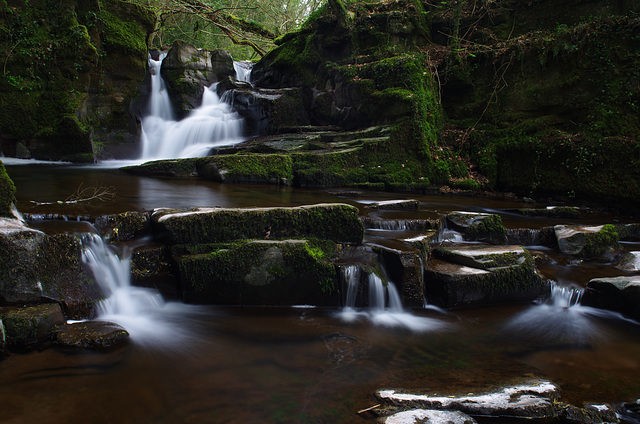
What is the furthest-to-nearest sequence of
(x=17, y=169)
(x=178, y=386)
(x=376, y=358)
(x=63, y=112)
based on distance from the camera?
(x=63, y=112) < (x=17, y=169) < (x=376, y=358) < (x=178, y=386)

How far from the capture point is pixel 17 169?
8742 mm

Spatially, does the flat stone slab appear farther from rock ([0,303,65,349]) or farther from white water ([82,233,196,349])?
rock ([0,303,65,349])

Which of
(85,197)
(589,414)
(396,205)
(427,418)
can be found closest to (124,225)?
(85,197)

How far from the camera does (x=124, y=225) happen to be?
4.30 metres

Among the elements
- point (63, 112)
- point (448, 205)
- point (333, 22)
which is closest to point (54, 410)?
point (448, 205)

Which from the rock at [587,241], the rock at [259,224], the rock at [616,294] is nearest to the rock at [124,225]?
the rock at [259,224]

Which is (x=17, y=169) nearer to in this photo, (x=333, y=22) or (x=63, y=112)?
(x=63, y=112)

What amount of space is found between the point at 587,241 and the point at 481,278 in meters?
2.24

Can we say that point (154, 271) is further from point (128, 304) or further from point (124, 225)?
point (124, 225)

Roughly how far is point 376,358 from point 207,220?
7.18 ft

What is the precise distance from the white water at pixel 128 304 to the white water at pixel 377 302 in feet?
5.23

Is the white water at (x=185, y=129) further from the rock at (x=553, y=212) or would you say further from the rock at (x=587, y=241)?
the rock at (x=587, y=241)

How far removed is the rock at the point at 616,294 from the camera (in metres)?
4.04

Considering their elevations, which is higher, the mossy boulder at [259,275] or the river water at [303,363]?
the mossy boulder at [259,275]
